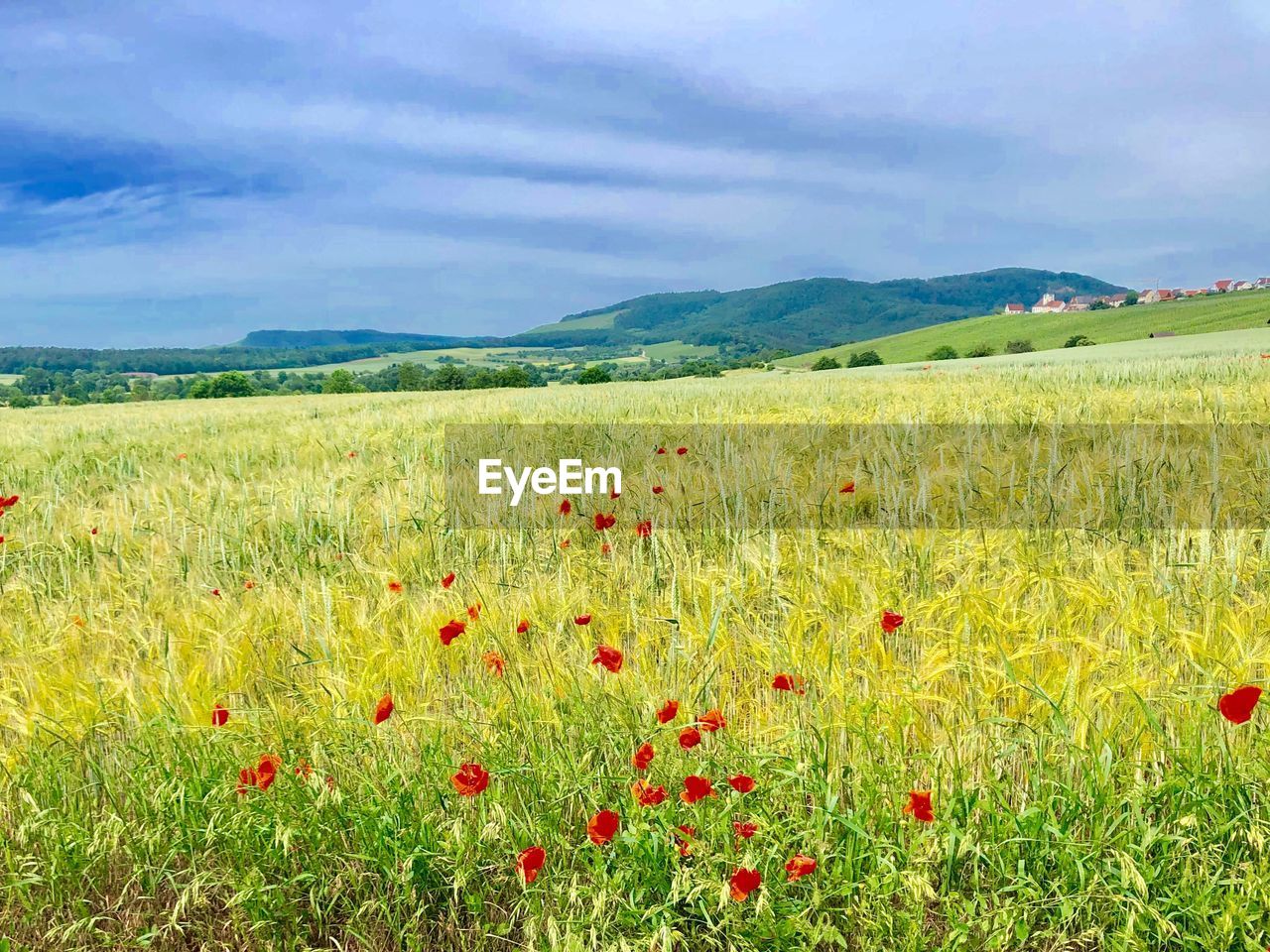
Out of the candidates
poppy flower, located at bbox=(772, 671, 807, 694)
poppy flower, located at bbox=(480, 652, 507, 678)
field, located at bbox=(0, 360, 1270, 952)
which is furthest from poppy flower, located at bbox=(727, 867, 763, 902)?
poppy flower, located at bbox=(480, 652, 507, 678)

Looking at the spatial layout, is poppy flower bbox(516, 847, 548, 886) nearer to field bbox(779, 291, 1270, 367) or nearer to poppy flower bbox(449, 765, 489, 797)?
poppy flower bbox(449, 765, 489, 797)

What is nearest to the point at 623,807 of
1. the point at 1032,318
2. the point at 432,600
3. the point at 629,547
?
the point at 432,600

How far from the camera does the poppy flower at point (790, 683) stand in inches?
64.3

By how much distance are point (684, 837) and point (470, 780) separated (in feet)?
1.44

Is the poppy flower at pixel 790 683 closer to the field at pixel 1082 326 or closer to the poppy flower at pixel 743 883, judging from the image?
the poppy flower at pixel 743 883

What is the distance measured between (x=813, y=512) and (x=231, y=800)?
7.99ft

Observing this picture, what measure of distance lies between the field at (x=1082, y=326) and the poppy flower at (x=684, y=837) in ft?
266

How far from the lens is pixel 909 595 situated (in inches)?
90.4

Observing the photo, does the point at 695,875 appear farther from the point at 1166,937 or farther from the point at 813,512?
the point at 813,512

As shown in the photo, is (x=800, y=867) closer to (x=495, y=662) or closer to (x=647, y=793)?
(x=647, y=793)

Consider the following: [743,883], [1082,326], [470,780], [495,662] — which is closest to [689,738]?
[743,883]

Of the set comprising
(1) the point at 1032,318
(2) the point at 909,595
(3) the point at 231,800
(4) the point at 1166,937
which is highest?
(1) the point at 1032,318

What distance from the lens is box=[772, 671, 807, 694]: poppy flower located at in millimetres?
1634

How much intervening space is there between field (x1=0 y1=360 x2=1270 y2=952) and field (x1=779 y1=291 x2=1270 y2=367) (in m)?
80.0
